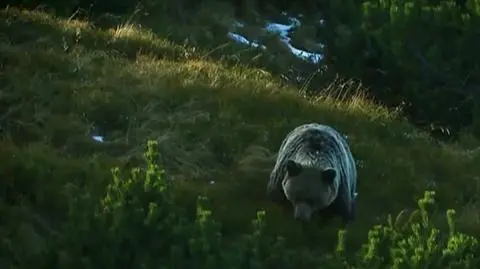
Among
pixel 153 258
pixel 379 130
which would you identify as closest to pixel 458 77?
pixel 379 130

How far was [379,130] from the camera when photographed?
9.95m

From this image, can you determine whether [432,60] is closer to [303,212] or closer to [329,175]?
[329,175]

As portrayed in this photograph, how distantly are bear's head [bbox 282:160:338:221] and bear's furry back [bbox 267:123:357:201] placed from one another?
155mm

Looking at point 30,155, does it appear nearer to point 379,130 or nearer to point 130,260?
point 130,260

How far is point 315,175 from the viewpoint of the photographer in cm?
702

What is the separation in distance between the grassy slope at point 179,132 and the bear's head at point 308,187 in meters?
0.18

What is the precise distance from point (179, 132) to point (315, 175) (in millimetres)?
2075

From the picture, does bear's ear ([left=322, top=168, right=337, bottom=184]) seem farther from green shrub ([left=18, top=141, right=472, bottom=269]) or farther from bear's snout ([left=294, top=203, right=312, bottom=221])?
green shrub ([left=18, top=141, right=472, bottom=269])

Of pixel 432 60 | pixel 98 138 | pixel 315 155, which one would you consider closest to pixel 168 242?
pixel 315 155

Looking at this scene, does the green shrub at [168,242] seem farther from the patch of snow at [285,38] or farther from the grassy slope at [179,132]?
the patch of snow at [285,38]

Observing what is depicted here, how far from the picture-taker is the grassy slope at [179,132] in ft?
23.7

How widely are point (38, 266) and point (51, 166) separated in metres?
2.32

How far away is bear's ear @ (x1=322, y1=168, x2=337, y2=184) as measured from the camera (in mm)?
6926

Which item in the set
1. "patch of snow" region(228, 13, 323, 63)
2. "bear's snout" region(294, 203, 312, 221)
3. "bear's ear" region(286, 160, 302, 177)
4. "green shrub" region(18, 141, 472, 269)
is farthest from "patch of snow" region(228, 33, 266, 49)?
"green shrub" region(18, 141, 472, 269)
